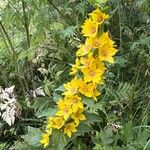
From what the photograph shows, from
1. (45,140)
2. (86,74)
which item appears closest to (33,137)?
(45,140)

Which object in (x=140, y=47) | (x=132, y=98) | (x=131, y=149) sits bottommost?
(x=131, y=149)

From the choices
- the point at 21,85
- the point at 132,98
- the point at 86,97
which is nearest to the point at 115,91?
the point at 132,98

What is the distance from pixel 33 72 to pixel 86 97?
115 cm

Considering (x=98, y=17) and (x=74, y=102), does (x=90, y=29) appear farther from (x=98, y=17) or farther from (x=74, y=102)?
(x=74, y=102)

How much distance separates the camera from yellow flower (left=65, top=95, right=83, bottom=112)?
2.26 m

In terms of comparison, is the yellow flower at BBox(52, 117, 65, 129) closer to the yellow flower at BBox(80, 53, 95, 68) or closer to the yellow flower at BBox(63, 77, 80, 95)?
the yellow flower at BBox(63, 77, 80, 95)

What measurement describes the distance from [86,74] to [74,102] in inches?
5.8

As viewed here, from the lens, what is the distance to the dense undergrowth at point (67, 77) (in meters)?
2.47

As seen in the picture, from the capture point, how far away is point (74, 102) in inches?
89.6

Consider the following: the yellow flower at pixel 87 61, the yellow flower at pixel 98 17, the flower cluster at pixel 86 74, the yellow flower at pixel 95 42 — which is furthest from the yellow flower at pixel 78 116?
the yellow flower at pixel 98 17

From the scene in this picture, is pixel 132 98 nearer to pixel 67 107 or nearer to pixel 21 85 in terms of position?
pixel 67 107

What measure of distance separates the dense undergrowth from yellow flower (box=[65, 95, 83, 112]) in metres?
0.05

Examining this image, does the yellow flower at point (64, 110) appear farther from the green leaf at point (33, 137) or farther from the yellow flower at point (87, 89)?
the green leaf at point (33, 137)

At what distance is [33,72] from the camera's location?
134 inches
